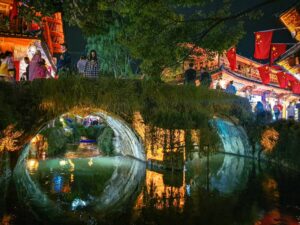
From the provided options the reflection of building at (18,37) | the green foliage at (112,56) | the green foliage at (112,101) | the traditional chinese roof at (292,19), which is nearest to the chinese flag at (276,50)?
the traditional chinese roof at (292,19)

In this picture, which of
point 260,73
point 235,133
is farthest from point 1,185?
point 260,73

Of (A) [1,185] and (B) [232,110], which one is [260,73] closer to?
(B) [232,110]

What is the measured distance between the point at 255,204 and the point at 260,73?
80.9 feet

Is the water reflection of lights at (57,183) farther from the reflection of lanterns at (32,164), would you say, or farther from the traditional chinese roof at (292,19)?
the traditional chinese roof at (292,19)

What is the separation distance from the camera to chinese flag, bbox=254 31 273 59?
2455 centimetres

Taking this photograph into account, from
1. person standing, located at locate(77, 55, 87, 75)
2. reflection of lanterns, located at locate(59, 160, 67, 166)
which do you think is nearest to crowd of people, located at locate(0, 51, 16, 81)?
person standing, located at locate(77, 55, 87, 75)

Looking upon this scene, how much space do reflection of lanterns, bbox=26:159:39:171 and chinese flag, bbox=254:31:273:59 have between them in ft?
57.8

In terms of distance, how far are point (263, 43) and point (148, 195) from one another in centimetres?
1822

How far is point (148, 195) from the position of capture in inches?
423

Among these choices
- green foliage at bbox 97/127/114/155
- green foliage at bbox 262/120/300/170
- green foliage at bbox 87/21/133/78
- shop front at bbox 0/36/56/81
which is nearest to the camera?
green foliage at bbox 262/120/300/170

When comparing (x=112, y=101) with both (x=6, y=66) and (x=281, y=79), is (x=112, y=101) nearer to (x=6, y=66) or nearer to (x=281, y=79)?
(x=6, y=66)

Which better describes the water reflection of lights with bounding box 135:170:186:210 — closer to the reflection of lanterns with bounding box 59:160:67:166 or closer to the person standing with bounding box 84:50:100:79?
the person standing with bounding box 84:50:100:79

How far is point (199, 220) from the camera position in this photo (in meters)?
8.12

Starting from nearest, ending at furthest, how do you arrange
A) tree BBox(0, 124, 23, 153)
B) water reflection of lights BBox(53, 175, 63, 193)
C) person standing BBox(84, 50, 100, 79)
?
tree BBox(0, 124, 23, 153) → water reflection of lights BBox(53, 175, 63, 193) → person standing BBox(84, 50, 100, 79)
